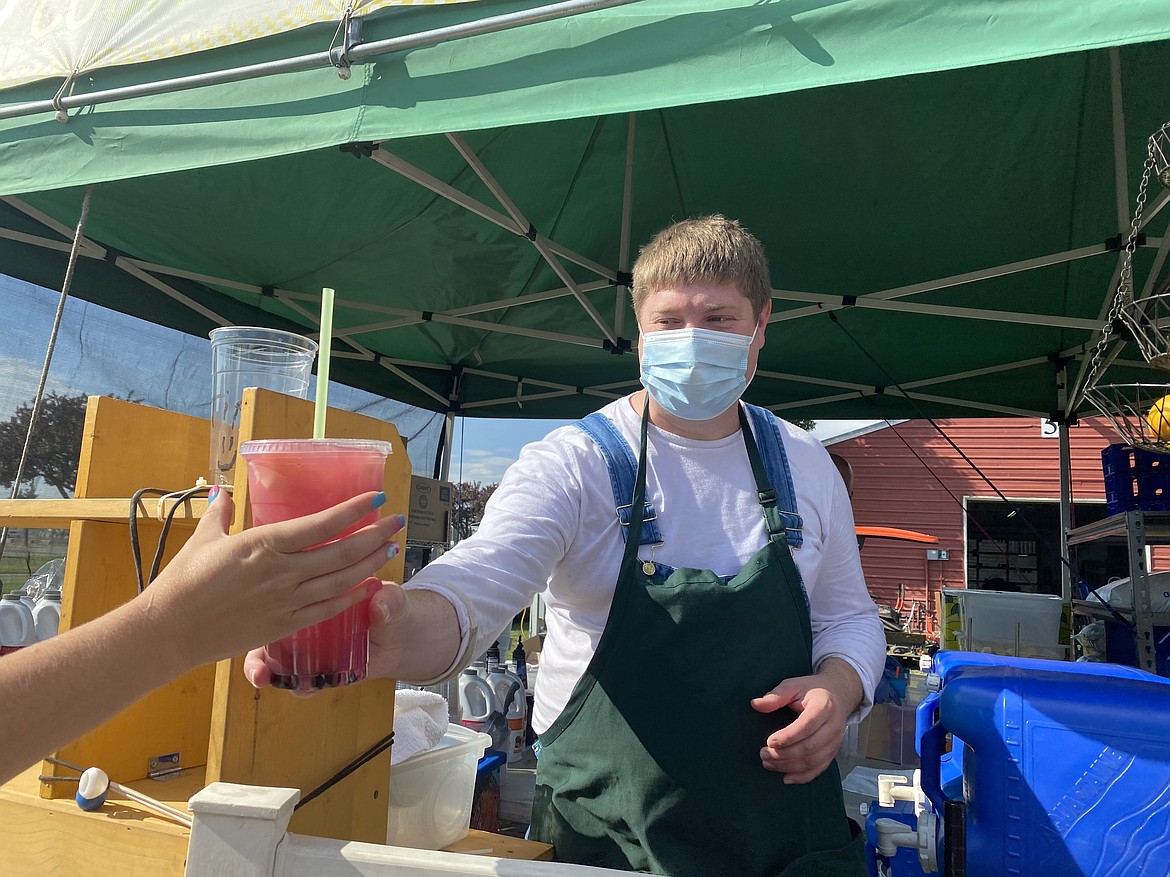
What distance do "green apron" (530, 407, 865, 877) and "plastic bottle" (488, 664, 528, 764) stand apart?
212 centimetres

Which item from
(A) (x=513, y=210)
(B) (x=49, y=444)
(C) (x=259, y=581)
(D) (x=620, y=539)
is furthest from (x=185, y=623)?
(B) (x=49, y=444)

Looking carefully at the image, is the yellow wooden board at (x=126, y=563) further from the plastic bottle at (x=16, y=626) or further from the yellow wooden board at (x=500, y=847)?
the plastic bottle at (x=16, y=626)

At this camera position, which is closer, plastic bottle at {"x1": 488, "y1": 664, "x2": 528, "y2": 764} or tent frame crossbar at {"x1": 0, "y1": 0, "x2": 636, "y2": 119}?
tent frame crossbar at {"x1": 0, "y1": 0, "x2": 636, "y2": 119}

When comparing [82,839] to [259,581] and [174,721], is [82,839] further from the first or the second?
[259,581]

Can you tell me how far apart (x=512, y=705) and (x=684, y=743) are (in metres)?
2.33

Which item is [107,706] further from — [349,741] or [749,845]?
[749,845]

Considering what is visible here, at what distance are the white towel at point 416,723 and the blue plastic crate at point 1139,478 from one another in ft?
11.2

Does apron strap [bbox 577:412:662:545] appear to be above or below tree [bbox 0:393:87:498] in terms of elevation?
below

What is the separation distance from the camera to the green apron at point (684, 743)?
4.07 ft

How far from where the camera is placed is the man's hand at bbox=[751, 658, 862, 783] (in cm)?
121

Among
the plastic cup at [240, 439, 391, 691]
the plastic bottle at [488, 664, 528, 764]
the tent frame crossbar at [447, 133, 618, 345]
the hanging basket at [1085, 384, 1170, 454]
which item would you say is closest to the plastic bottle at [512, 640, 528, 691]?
the plastic bottle at [488, 664, 528, 764]

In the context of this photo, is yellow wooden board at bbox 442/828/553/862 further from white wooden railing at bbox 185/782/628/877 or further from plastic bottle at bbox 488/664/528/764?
plastic bottle at bbox 488/664/528/764

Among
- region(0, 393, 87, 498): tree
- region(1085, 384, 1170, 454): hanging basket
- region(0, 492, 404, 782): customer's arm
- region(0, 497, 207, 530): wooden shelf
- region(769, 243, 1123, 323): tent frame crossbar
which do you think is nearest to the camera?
region(0, 492, 404, 782): customer's arm

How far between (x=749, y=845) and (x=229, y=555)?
100 centimetres
